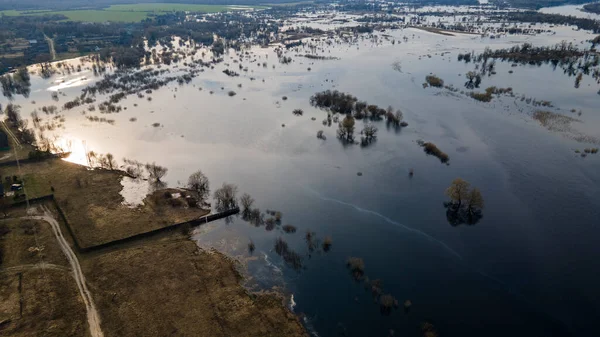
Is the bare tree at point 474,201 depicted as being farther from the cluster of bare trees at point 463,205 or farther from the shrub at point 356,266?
the shrub at point 356,266

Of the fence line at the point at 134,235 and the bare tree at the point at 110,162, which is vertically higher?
the bare tree at the point at 110,162

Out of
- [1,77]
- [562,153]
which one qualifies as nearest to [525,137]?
[562,153]

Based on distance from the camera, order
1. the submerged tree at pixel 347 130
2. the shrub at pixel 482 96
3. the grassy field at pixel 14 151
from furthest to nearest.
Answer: the shrub at pixel 482 96 < the submerged tree at pixel 347 130 < the grassy field at pixel 14 151

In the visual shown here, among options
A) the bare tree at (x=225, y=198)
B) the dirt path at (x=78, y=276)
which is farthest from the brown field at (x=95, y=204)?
the bare tree at (x=225, y=198)

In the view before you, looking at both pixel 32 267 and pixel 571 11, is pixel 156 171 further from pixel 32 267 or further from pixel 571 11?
pixel 571 11

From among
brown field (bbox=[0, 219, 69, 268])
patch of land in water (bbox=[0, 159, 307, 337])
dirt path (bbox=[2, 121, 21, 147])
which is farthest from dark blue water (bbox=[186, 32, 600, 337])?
dirt path (bbox=[2, 121, 21, 147])

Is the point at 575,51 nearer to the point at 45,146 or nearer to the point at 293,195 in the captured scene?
the point at 293,195

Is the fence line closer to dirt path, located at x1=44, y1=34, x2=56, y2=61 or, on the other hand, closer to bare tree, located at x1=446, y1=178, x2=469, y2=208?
bare tree, located at x1=446, y1=178, x2=469, y2=208
